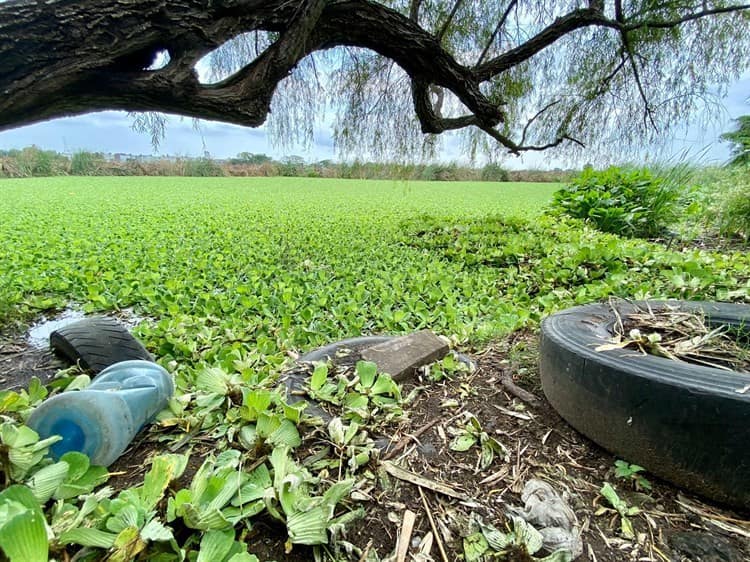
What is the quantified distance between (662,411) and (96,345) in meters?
1.45

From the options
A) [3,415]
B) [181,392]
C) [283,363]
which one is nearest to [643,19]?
[283,363]

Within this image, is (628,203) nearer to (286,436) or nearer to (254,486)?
(286,436)

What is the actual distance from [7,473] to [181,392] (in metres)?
0.41

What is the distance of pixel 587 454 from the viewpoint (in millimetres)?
782

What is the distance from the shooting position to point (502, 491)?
70 centimetres

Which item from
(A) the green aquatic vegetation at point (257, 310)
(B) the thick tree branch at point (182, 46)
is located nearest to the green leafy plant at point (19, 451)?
(A) the green aquatic vegetation at point (257, 310)

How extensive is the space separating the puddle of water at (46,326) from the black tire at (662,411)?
199 cm

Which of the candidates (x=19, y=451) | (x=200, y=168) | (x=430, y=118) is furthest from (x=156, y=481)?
(x=200, y=168)

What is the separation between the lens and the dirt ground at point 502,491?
1.94ft

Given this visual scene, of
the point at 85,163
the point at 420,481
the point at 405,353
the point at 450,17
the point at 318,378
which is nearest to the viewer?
the point at 420,481

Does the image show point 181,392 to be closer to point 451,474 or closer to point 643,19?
point 451,474

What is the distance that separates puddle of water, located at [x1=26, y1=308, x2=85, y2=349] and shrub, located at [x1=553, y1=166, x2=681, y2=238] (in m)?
4.58

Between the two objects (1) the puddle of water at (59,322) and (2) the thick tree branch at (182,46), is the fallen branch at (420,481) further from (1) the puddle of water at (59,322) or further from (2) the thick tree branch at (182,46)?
(2) the thick tree branch at (182,46)

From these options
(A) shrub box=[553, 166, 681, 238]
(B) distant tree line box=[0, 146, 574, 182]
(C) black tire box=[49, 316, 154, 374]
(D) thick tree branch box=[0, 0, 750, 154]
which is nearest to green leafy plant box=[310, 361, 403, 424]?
(C) black tire box=[49, 316, 154, 374]
